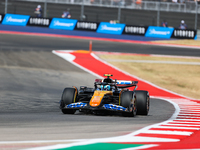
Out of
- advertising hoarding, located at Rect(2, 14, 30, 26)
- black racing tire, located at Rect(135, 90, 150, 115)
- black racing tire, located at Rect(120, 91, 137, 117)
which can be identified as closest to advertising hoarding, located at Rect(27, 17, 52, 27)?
advertising hoarding, located at Rect(2, 14, 30, 26)

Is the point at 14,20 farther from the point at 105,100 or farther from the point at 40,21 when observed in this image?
the point at 105,100

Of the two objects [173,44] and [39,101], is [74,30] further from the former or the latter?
[39,101]

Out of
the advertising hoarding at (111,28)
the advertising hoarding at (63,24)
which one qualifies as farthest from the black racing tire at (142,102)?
the advertising hoarding at (63,24)

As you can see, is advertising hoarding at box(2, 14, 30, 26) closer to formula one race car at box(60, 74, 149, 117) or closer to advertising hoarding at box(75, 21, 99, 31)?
advertising hoarding at box(75, 21, 99, 31)

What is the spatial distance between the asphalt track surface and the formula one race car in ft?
0.89

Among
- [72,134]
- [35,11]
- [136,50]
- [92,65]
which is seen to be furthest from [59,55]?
[72,134]

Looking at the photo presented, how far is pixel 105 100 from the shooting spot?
37.7 feet

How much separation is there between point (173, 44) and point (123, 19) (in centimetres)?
733

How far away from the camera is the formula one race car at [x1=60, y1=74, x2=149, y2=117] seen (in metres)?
11.0

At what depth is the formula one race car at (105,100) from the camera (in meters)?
11.0

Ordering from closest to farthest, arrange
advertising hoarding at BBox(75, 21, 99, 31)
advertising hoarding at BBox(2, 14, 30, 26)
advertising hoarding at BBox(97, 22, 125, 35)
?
advertising hoarding at BBox(97, 22, 125, 35)
advertising hoarding at BBox(75, 21, 99, 31)
advertising hoarding at BBox(2, 14, 30, 26)

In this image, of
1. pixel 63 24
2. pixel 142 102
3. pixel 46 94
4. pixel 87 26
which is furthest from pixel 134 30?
pixel 142 102

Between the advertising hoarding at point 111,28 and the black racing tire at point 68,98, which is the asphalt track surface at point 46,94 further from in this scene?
the advertising hoarding at point 111,28

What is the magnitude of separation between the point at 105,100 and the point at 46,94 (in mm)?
5632
